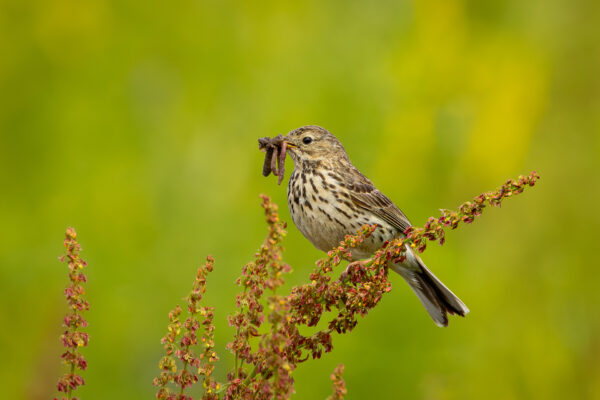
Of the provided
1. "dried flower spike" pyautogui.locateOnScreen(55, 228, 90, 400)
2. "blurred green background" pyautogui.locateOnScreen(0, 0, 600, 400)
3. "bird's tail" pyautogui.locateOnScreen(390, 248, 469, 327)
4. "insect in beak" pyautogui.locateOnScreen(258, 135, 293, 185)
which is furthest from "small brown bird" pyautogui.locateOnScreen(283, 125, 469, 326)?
"dried flower spike" pyautogui.locateOnScreen(55, 228, 90, 400)

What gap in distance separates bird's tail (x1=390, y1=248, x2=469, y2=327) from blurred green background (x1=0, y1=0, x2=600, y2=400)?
63 cm

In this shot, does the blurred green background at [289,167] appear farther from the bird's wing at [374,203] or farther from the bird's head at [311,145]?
the bird's head at [311,145]

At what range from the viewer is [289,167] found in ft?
19.1

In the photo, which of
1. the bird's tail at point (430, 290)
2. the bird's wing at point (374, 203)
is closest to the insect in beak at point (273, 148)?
the bird's wing at point (374, 203)

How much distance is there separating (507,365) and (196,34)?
11.0 feet

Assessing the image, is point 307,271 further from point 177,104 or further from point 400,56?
point 400,56

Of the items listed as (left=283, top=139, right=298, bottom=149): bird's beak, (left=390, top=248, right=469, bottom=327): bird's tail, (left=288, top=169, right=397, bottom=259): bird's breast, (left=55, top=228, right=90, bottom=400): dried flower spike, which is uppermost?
(left=283, top=139, right=298, bottom=149): bird's beak

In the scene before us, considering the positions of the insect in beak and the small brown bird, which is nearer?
the insect in beak

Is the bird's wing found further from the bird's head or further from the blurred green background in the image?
the blurred green background

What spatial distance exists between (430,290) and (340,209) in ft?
2.22

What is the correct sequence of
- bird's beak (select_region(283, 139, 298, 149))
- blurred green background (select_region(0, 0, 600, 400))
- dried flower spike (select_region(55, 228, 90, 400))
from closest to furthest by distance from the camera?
dried flower spike (select_region(55, 228, 90, 400)) < bird's beak (select_region(283, 139, 298, 149)) < blurred green background (select_region(0, 0, 600, 400))

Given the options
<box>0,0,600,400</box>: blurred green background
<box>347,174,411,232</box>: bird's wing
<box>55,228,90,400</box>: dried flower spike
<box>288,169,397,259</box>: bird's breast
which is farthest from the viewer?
<box>0,0,600,400</box>: blurred green background

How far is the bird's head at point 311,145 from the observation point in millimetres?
4852

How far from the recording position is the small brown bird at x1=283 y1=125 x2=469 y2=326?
4.58 metres
